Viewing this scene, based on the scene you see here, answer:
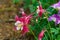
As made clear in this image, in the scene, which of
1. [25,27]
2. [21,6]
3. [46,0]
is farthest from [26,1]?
[25,27]

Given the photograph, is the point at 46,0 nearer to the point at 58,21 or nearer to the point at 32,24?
the point at 32,24

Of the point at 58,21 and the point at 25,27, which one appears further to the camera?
the point at 58,21

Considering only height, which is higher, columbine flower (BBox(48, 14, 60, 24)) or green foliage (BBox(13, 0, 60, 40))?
columbine flower (BBox(48, 14, 60, 24))

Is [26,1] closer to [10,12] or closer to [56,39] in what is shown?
[10,12]

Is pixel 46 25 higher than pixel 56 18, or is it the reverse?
pixel 56 18

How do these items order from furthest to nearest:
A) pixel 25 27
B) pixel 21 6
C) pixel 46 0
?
pixel 21 6 < pixel 46 0 < pixel 25 27

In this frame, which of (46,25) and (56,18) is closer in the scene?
(56,18)

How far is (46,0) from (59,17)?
0.77 metres

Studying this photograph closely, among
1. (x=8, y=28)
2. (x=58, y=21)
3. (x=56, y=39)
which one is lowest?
(x=8, y=28)

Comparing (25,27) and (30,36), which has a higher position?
(25,27)

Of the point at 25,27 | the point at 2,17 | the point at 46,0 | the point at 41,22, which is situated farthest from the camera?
the point at 2,17

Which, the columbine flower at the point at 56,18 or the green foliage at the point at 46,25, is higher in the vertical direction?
the columbine flower at the point at 56,18

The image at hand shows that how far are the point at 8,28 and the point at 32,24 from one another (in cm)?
39

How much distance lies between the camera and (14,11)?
154 inches
